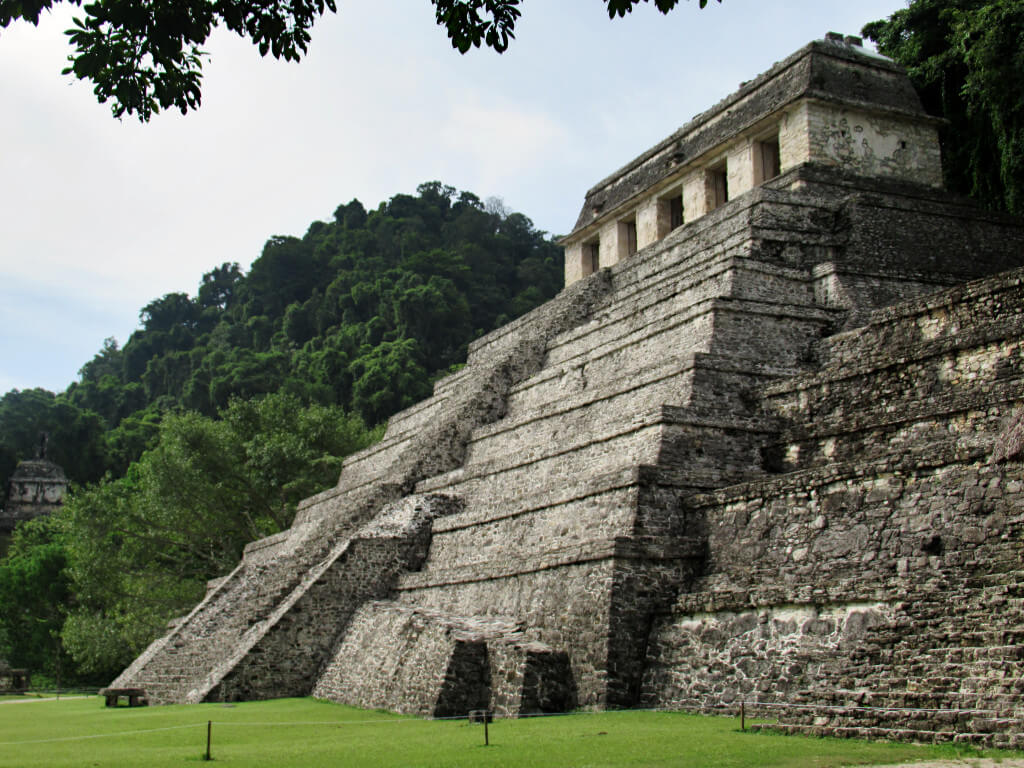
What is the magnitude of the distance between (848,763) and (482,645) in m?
5.06

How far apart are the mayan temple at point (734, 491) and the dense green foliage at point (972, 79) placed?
1.20 m

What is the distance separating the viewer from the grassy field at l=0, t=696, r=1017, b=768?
22.1 ft

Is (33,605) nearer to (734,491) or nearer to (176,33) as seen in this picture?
(734,491)

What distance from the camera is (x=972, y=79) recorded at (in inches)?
686

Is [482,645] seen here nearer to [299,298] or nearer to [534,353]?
[534,353]

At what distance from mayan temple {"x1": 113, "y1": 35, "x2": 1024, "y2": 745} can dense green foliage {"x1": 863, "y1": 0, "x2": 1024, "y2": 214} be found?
3.92 ft

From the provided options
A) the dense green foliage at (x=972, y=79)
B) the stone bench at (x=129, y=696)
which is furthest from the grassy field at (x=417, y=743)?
the dense green foliage at (x=972, y=79)

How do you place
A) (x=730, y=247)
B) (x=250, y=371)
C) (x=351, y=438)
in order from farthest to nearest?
(x=250, y=371) < (x=351, y=438) < (x=730, y=247)

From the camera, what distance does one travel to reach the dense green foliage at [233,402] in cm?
2525

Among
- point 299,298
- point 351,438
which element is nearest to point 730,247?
point 351,438

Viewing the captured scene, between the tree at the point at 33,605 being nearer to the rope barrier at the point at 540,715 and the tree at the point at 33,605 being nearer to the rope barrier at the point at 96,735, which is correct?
the rope barrier at the point at 96,735

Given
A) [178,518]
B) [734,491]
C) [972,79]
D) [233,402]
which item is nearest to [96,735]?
[734,491]

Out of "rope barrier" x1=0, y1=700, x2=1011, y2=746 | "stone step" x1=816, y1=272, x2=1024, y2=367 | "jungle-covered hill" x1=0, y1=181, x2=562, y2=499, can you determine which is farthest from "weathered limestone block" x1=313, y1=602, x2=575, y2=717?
"jungle-covered hill" x1=0, y1=181, x2=562, y2=499

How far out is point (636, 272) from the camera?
1938cm
